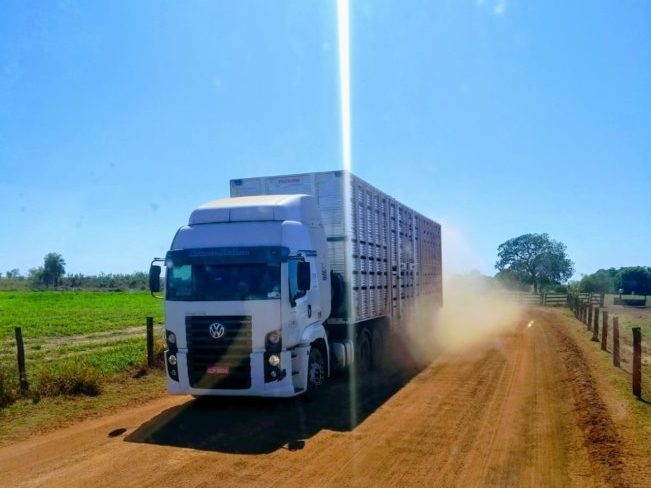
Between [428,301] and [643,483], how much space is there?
632 inches

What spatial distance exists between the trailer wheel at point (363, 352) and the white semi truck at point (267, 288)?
218mm

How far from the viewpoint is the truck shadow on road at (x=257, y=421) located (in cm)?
741

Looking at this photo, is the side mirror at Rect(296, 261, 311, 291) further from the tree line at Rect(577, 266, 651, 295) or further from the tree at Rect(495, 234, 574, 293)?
the tree at Rect(495, 234, 574, 293)

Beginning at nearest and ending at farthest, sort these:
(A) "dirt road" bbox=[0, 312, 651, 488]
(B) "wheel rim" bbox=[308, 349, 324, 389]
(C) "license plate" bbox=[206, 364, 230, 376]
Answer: (A) "dirt road" bbox=[0, 312, 651, 488] → (C) "license plate" bbox=[206, 364, 230, 376] → (B) "wheel rim" bbox=[308, 349, 324, 389]

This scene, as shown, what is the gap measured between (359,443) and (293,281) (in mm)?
2937

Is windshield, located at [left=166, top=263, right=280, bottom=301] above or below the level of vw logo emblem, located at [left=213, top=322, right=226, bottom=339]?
above

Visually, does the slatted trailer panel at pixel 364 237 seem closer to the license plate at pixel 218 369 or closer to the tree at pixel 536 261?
the license plate at pixel 218 369

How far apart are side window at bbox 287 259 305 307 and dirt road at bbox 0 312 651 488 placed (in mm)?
1954

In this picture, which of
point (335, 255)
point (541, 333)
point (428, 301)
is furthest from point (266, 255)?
point (541, 333)

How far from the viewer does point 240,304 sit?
8.78 meters

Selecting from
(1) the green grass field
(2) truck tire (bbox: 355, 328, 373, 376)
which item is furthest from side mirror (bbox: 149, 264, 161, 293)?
(2) truck tire (bbox: 355, 328, 373, 376)

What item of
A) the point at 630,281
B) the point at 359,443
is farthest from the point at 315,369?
the point at 630,281

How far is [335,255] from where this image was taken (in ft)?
38.3

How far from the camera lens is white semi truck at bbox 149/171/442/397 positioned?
8.77 meters
